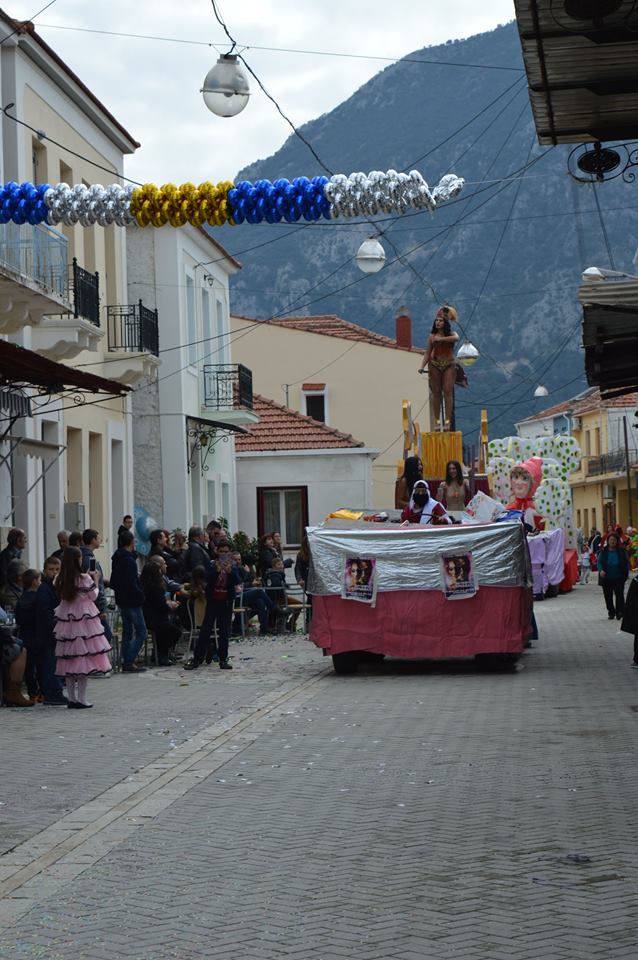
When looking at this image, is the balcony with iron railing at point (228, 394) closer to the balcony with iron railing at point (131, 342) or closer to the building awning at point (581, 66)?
the balcony with iron railing at point (131, 342)

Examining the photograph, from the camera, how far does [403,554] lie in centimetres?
1877

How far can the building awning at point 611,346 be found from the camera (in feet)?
44.2

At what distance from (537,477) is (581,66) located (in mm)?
30249

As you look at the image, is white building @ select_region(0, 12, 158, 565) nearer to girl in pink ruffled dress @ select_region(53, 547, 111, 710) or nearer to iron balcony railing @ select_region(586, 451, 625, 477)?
girl in pink ruffled dress @ select_region(53, 547, 111, 710)

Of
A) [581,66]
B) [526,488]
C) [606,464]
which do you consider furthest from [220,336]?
[606,464]

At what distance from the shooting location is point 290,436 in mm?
46469

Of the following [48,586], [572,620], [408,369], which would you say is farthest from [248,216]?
[408,369]

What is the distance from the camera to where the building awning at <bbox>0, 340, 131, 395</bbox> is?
16.4 m

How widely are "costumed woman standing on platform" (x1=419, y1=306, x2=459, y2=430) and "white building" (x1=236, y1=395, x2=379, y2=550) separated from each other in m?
14.9

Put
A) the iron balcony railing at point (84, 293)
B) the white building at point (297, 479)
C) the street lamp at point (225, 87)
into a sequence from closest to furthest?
the street lamp at point (225, 87) < the iron balcony railing at point (84, 293) < the white building at point (297, 479)

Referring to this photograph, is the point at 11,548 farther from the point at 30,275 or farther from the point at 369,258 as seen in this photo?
the point at 369,258

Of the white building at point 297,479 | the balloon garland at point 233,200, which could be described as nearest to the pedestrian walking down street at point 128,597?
the balloon garland at point 233,200

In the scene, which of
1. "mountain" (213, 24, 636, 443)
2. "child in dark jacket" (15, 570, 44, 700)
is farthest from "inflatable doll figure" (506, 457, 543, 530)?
"mountain" (213, 24, 636, 443)

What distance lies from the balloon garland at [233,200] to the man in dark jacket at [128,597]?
564cm
